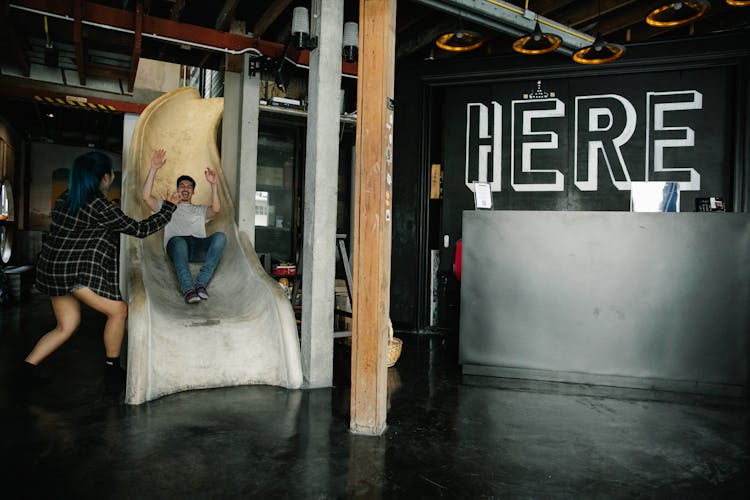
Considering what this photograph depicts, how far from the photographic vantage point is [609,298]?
4.09m

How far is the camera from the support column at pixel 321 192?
12.6 feet

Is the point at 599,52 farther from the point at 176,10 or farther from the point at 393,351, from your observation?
the point at 176,10

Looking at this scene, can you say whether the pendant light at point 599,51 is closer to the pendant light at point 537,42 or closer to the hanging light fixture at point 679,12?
the pendant light at point 537,42

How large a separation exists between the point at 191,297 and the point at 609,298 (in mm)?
3521

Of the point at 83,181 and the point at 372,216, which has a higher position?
the point at 83,181

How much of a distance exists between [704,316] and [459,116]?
154 inches

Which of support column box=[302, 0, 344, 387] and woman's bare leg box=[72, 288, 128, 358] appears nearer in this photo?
woman's bare leg box=[72, 288, 128, 358]

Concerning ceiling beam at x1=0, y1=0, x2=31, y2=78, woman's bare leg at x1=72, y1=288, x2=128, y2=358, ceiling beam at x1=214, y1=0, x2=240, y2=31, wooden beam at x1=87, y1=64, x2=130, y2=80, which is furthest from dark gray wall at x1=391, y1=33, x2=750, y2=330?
wooden beam at x1=87, y1=64, x2=130, y2=80

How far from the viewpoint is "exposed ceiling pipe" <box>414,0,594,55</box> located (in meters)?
4.96

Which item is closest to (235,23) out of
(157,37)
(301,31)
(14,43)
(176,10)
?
(176,10)

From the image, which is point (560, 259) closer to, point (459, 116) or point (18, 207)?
point (459, 116)

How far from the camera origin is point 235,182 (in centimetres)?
600

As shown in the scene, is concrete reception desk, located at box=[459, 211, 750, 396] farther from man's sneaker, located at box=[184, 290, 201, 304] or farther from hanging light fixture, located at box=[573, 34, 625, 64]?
man's sneaker, located at box=[184, 290, 201, 304]

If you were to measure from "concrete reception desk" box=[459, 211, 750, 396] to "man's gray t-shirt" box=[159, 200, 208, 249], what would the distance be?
269 cm
